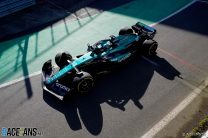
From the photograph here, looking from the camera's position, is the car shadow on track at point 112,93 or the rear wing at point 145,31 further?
the rear wing at point 145,31

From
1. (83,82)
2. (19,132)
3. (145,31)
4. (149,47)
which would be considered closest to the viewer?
(19,132)

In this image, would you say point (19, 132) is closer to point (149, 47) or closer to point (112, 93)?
point (112, 93)

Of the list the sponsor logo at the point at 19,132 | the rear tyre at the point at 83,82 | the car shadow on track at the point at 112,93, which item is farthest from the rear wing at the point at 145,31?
the sponsor logo at the point at 19,132

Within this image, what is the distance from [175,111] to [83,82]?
346cm

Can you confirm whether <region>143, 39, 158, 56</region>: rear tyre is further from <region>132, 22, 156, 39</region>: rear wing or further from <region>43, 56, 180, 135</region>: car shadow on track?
<region>132, 22, 156, 39</region>: rear wing

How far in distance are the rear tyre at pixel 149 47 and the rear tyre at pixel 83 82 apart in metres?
3.25

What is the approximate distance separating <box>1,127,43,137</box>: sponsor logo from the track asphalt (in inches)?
6.6

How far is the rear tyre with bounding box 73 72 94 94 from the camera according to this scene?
31.5ft

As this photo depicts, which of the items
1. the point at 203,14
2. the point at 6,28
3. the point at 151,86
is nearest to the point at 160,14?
the point at 203,14

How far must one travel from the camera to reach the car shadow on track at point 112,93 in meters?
9.19

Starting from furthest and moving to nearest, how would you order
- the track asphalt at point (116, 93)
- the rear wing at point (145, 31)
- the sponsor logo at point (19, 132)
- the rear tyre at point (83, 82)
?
the rear wing at point (145, 31) < the rear tyre at point (83, 82) < the track asphalt at point (116, 93) < the sponsor logo at point (19, 132)

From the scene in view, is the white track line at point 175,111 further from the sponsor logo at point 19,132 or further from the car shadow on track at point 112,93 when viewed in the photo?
the sponsor logo at point 19,132

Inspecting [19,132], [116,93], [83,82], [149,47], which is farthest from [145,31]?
[19,132]

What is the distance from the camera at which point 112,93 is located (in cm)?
1024
